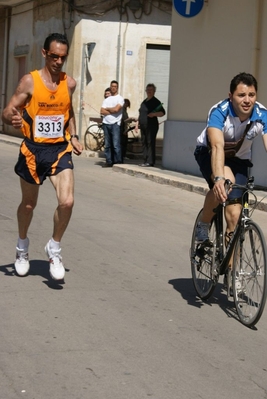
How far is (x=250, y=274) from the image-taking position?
6.23 meters

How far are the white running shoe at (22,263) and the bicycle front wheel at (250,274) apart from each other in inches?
77.7

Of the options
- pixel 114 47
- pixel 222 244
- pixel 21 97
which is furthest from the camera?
pixel 114 47

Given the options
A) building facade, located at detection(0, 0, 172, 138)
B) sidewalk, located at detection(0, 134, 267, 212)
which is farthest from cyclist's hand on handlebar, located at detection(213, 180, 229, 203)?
building facade, located at detection(0, 0, 172, 138)

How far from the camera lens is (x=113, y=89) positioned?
19594mm

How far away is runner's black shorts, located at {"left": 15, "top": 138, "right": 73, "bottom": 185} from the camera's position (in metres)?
7.00

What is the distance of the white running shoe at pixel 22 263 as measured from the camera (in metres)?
7.38

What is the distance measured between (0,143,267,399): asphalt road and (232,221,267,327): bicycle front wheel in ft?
0.43

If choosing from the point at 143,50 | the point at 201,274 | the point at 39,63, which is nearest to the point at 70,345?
the point at 201,274

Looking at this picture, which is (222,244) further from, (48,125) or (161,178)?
(161,178)

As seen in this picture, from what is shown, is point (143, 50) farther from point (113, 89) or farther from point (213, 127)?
point (213, 127)

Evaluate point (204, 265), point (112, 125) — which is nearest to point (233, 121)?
point (204, 265)

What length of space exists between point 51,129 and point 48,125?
48 mm

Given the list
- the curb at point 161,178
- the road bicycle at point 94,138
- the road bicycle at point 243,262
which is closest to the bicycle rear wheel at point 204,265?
the road bicycle at point 243,262

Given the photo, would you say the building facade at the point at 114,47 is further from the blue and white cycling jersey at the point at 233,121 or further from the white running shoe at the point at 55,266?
the blue and white cycling jersey at the point at 233,121
